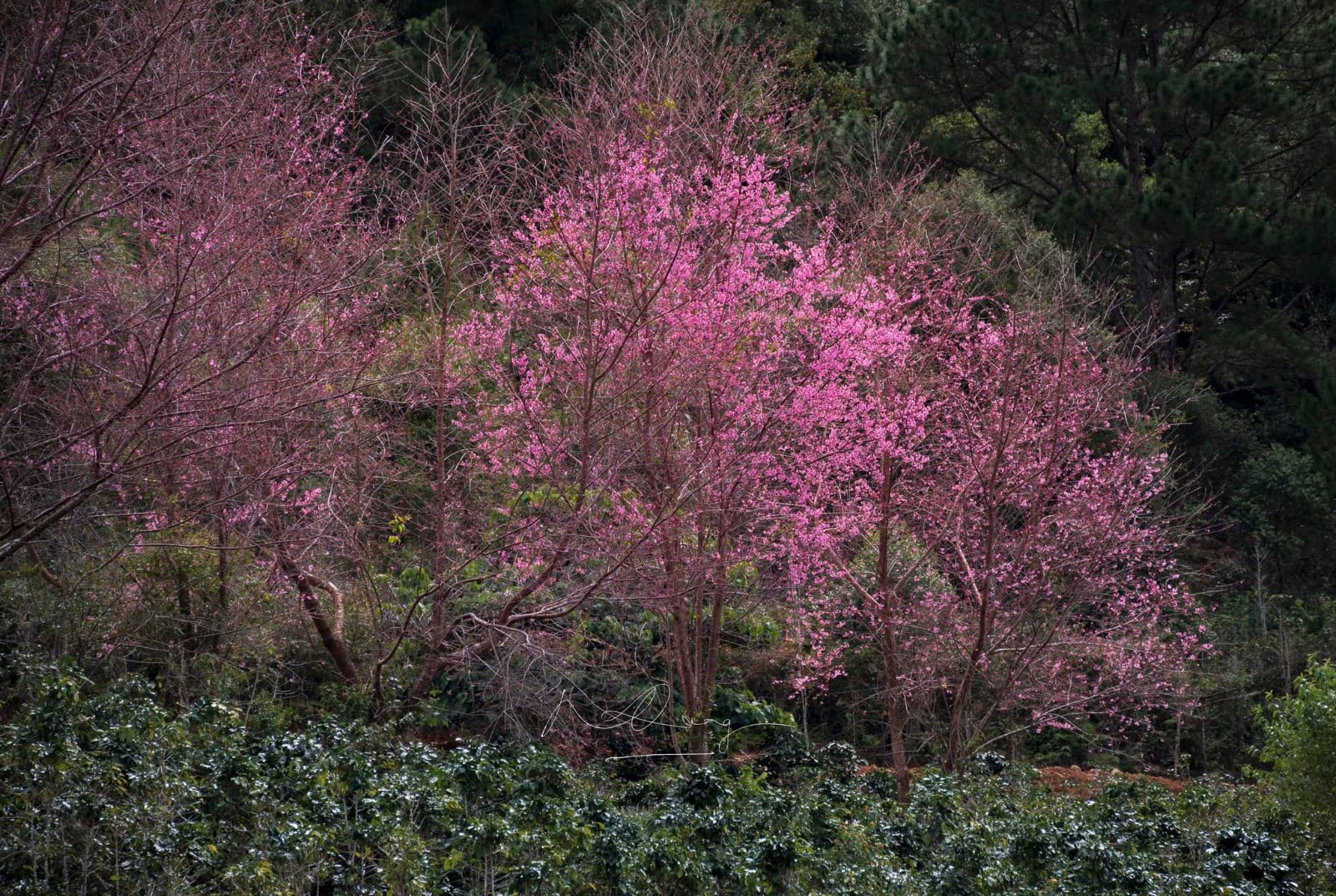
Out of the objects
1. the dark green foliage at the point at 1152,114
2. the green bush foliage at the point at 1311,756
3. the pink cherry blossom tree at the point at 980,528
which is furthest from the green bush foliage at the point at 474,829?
the dark green foliage at the point at 1152,114

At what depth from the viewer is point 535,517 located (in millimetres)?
6512

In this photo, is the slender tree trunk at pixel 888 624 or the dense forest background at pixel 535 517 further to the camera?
the slender tree trunk at pixel 888 624

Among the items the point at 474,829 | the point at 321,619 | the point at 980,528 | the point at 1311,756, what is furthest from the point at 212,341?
the point at 980,528

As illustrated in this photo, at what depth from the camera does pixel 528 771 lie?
17.0 feet

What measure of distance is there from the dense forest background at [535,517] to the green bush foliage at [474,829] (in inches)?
1.0

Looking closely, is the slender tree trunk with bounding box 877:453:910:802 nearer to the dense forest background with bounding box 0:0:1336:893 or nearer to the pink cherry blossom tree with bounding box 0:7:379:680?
the dense forest background with bounding box 0:0:1336:893

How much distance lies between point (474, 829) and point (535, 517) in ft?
7.93

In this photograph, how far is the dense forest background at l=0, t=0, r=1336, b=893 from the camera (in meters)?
4.73

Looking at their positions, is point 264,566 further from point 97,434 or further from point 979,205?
point 979,205

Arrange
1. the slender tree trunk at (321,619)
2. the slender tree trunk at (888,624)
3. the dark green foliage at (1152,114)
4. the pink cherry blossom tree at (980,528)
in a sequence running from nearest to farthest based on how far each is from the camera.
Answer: the slender tree trunk at (321,619) < the pink cherry blossom tree at (980,528) < the slender tree trunk at (888,624) < the dark green foliage at (1152,114)

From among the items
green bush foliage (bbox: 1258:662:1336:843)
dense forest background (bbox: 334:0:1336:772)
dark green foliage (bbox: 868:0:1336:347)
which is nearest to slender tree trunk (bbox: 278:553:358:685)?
green bush foliage (bbox: 1258:662:1336:843)

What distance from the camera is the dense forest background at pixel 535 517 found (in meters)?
4.73

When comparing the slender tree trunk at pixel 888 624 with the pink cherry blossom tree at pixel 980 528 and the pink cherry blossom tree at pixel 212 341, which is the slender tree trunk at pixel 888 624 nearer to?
the pink cherry blossom tree at pixel 980 528

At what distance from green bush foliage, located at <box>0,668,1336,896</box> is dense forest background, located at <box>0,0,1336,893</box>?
0.09ft
